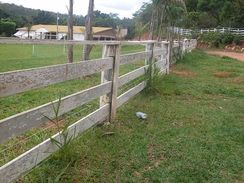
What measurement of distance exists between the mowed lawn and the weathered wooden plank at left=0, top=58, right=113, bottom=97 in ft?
2.44

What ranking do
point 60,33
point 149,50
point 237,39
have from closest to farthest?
point 149,50 → point 60,33 → point 237,39

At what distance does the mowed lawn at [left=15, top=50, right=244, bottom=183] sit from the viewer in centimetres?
368

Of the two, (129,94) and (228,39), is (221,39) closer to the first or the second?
(228,39)

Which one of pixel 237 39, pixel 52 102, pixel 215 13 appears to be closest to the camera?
pixel 52 102

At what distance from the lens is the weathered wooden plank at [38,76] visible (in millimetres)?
2754

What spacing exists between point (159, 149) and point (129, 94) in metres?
2.27

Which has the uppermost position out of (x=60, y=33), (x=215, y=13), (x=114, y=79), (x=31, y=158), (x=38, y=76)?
(x=215, y=13)

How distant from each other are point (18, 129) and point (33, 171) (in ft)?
2.25

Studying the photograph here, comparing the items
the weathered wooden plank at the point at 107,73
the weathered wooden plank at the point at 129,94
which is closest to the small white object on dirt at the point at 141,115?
the weathered wooden plank at the point at 129,94

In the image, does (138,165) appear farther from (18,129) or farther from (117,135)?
(18,129)

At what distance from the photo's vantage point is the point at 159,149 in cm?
450

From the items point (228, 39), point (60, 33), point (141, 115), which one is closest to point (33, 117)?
point (141, 115)

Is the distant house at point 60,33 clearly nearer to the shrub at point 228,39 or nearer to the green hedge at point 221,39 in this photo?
the green hedge at point 221,39

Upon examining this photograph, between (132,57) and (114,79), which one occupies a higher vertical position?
(132,57)
